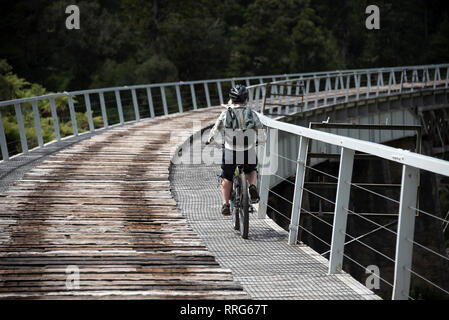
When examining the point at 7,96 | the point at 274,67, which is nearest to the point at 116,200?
the point at 7,96

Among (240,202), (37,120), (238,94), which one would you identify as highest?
(238,94)

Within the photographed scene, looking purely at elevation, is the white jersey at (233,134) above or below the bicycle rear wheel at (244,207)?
above

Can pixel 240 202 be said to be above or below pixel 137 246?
above

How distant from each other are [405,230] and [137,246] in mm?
2954

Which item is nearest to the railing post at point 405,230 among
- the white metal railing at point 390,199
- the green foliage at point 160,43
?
the white metal railing at point 390,199

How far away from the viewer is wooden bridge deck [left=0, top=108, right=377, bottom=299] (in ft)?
17.7

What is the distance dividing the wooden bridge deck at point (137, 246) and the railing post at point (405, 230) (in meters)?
0.56

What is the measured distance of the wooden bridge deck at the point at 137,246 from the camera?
5.40 meters

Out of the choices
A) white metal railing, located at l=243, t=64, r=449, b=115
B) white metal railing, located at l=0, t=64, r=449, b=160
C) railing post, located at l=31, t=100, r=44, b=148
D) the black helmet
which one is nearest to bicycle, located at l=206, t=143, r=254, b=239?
the black helmet

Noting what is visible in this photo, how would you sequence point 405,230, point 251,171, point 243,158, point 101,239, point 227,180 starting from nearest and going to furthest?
point 405,230 → point 101,239 → point 243,158 → point 251,171 → point 227,180

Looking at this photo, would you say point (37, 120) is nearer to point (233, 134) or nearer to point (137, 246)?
point (233, 134)

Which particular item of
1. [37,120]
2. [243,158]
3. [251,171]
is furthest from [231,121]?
[37,120]

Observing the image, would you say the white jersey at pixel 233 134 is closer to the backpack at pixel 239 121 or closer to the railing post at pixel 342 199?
the backpack at pixel 239 121

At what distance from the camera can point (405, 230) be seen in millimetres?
4680
